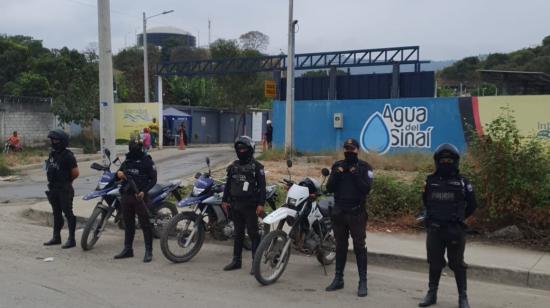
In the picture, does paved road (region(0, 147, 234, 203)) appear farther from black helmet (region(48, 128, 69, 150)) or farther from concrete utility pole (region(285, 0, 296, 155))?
black helmet (region(48, 128, 69, 150))

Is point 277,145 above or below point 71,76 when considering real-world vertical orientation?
below

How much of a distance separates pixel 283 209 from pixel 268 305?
1.37 m

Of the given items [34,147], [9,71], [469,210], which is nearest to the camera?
[469,210]

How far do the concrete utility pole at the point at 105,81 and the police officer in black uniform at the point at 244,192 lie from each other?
5225 mm

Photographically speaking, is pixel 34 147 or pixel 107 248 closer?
pixel 107 248

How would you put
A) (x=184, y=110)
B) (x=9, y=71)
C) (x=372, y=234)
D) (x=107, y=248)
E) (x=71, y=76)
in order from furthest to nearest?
1. (x=9, y=71)
2. (x=71, y=76)
3. (x=184, y=110)
4. (x=372, y=234)
5. (x=107, y=248)

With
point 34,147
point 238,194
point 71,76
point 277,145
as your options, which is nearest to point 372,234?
point 238,194

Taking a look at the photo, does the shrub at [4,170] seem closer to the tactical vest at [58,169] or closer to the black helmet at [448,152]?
the tactical vest at [58,169]

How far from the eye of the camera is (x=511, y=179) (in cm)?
849

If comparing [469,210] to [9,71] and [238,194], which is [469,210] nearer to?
[238,194]

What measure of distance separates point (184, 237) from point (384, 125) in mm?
14860

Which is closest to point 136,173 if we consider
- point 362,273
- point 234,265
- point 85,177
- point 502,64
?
point 234,265

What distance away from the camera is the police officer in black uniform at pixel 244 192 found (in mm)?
Answer: 7293

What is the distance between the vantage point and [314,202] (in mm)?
7355
